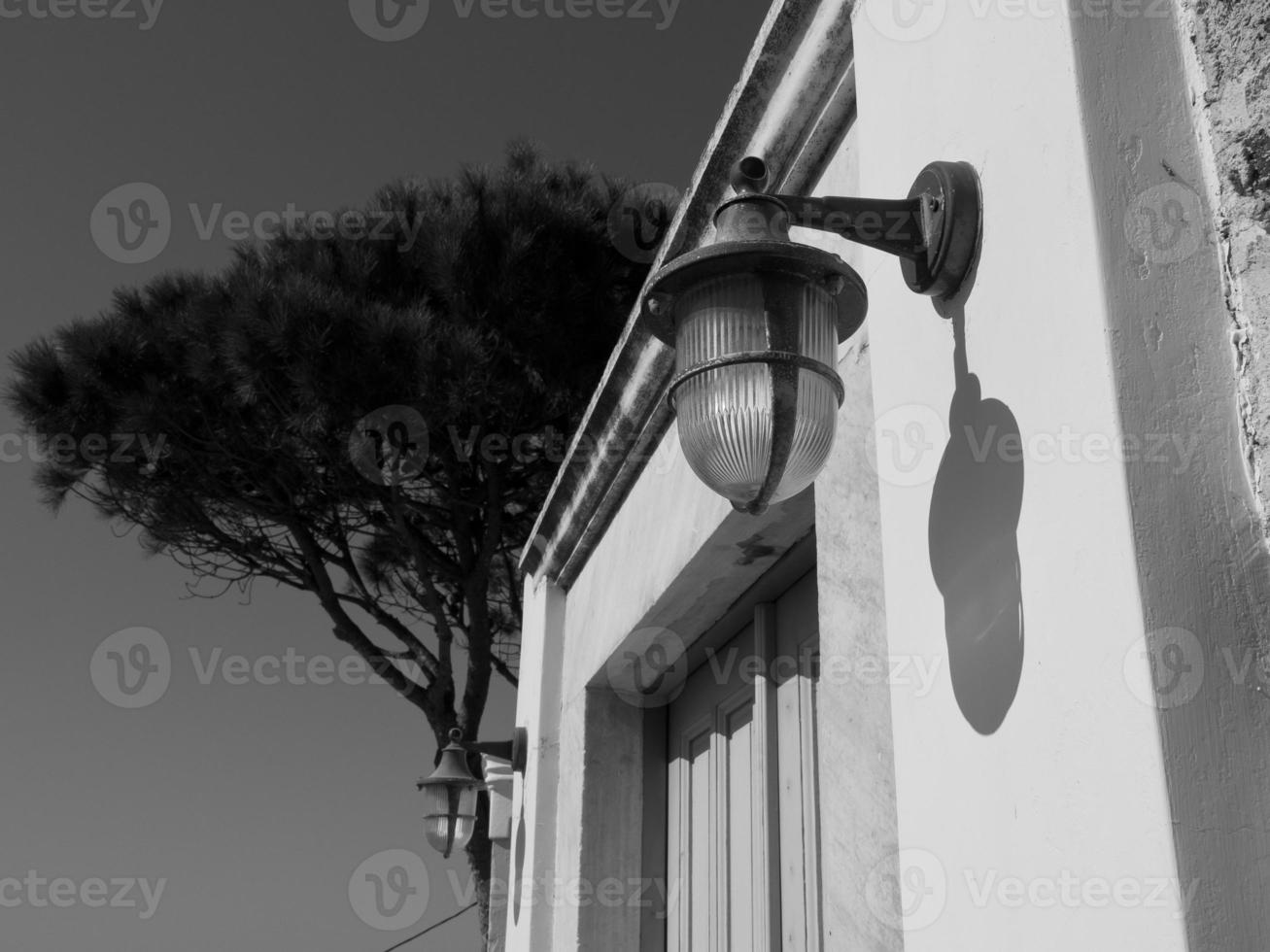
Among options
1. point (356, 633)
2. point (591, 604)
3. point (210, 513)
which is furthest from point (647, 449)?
point (210, 513)

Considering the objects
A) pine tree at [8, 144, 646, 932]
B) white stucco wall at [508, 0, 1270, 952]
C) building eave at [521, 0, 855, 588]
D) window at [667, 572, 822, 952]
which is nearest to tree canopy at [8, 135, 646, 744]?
pine tree at [8, 144, 646, 932]

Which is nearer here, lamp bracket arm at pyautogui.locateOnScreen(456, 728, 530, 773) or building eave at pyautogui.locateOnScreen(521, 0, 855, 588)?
building eave at pyautogui.locateOnScreen(521, 0, 855, 588)

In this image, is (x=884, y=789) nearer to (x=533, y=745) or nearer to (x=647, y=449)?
(x=647, y=449)

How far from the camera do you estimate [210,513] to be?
877 centimetres

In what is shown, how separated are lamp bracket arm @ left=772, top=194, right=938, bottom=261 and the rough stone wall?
308 mm

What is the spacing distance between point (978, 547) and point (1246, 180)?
40 cm

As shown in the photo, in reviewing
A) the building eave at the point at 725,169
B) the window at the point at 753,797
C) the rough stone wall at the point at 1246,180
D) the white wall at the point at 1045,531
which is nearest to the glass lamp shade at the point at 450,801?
the building eave at the point at 725,169

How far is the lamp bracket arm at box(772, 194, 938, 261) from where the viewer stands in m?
1.29

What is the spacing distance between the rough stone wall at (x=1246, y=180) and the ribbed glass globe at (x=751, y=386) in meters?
0.37

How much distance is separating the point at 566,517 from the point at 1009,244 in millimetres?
2642

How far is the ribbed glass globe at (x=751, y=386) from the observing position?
1.15 m

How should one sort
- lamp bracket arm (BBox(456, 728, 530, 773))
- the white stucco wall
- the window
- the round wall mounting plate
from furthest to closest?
lamp bracket arm (BBox(456, 728, 530, 773))
the window
the round wall mounting plate
the white stucco wall

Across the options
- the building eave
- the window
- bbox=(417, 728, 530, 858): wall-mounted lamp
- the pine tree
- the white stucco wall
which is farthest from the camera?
the pine tree

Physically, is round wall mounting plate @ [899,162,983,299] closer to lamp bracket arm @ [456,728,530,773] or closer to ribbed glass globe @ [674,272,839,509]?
ribbed glass globe @ [674,272,839,509]
